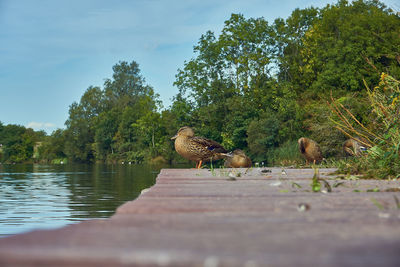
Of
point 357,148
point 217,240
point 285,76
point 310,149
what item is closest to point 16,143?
point 285,76

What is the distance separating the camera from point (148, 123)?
71.2 m

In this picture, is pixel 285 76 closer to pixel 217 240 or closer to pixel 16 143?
pixel 217 240

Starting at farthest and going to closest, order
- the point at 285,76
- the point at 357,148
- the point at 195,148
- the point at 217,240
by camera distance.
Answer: the point at 285,76 → the point at 357,148 → the point at 195,148 → the point at 217,240

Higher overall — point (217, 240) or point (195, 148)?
point (195, 148)

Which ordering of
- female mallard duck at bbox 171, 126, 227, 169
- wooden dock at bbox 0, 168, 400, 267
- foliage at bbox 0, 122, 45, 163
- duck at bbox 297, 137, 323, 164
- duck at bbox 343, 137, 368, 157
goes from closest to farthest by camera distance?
wooden dock at bbox 0, 168, 400, 267
duck at bbox 343, 137, 368, 157
female mallard duck at bbox 171, 126, 227, 169
duck at bbox 297, 137, 323, 164
foliage at bbox 0, 122, 45, 163

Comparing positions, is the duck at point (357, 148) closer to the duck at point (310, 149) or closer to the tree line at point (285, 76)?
the duck at point (310, 149)

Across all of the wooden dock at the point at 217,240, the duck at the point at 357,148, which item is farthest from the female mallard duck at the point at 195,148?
the wooden dock at the point at 217,240

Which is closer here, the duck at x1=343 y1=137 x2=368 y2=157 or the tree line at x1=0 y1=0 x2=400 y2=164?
the duck at x1=343 y1=137 x2=368 y2=157

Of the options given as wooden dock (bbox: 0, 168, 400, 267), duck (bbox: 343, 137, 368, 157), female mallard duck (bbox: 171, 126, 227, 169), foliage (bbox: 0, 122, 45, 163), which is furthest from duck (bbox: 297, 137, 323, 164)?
foliage (bbox: 0, 122, 45, 163)

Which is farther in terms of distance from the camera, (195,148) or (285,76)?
(285,76)

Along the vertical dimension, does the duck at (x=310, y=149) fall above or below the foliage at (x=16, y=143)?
below

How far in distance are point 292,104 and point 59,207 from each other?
1317 inches

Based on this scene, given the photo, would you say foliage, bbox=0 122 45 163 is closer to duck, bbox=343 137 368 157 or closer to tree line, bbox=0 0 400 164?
tree line, bbox=0 0 400 164

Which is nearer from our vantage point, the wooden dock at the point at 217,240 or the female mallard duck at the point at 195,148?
the wooden dock at the point at 217,240
